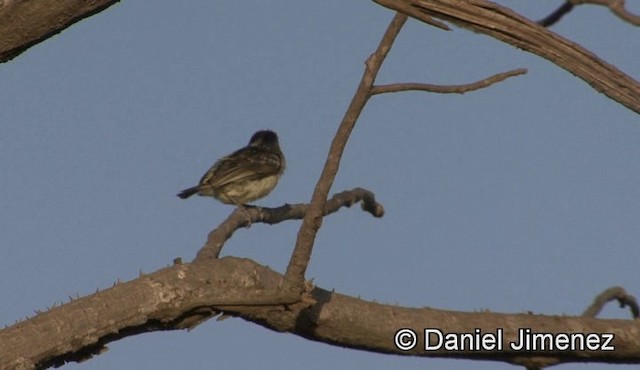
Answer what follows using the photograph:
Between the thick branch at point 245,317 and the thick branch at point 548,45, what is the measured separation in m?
1.33

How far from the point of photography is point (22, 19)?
9.63 ft

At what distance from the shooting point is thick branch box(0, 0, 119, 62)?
115 inches

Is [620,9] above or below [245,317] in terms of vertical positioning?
above

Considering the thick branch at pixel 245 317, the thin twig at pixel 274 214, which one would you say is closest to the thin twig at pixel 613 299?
the thick branch at pixel 245 317

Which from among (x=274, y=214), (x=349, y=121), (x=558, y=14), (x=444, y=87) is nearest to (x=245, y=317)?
(x=349, y=121)

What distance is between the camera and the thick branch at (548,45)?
3.34 meters

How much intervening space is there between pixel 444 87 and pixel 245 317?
1.27 m

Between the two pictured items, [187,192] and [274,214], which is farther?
[187,192]

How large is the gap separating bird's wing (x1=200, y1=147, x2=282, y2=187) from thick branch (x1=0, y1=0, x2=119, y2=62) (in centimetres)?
902

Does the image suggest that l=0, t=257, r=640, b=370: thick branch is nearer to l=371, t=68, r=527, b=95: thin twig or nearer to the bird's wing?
l=371, t=68, r=527, b=95: thin twig

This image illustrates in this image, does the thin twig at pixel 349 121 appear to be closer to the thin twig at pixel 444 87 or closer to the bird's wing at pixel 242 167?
the thin twig at pixel 444 87

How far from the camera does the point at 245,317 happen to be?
14.3 ft

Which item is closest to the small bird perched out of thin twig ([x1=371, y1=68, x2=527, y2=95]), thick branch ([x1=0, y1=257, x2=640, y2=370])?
thick branch ([x1=0, y1=257, x2=640, y2=370])

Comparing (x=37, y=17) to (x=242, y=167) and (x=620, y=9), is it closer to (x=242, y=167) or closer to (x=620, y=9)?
(x=620, y=9)
